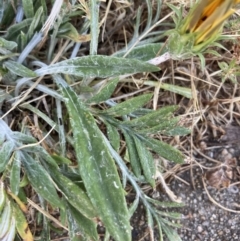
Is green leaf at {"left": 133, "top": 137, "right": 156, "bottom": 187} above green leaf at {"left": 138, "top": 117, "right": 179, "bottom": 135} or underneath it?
underneath

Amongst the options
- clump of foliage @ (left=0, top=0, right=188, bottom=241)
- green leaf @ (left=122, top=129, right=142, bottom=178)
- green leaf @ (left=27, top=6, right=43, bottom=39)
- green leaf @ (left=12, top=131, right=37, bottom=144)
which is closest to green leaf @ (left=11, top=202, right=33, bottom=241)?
clump of foliage @ (left=0, top=0, right=188, bottom=241)

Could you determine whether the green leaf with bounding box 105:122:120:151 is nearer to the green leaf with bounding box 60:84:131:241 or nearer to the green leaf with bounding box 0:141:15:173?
the green leaf with bounding box 60:84:131:241

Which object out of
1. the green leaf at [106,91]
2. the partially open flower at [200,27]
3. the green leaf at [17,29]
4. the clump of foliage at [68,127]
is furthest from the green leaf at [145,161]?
the green leaf at [17,29]

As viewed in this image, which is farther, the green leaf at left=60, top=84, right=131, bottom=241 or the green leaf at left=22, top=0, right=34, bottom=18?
the green leaf at left=22, top=0, right=34, bottom=18

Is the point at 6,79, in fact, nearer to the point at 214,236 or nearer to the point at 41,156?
the point at 41,156

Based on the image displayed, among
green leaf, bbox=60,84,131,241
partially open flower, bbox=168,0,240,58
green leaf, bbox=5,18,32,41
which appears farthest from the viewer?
green leaf, bbox=5,18,32,41

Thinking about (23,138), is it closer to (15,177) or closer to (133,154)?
(15,177)

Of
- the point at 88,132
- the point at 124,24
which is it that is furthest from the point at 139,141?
the point at 124,24
